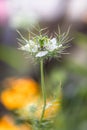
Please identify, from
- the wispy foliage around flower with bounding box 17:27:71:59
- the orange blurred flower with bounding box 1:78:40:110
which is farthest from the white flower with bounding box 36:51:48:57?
the orange blurred flower with bounding box 1:78:40:110

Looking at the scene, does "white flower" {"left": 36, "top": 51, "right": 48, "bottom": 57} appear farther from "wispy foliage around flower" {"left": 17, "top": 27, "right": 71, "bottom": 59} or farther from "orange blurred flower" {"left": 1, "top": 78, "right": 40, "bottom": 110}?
"orange blurred flower" {"left": 1, "top": 78, "right": 40, "bottom": 110}

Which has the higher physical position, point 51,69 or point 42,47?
point 42,47

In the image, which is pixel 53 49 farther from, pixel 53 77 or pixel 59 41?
pixel 53 77

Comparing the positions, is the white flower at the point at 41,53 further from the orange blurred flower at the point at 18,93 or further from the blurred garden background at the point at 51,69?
the orange blurred flower at the point at 18,93


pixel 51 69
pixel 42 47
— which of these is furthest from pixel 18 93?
pixel 42 47

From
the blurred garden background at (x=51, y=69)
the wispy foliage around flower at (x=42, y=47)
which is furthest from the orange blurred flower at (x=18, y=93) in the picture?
the wispy foliage around flower at (x=42, y=47)

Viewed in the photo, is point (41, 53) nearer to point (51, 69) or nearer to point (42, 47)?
point (42, 47)

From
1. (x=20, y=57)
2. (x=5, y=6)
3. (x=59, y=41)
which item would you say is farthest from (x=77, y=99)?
(x=5, y=6)

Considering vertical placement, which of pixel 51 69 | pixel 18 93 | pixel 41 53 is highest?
pixel 41 53
